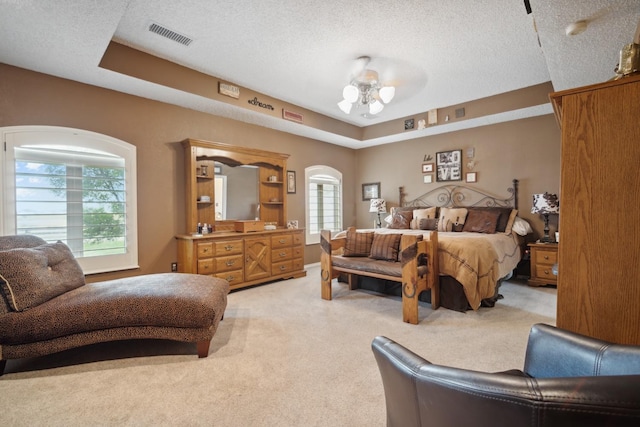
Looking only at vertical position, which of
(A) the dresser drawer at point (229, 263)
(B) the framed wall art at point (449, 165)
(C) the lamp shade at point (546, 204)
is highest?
(B) the framed wall art at point (449, 165)

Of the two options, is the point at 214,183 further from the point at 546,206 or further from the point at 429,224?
the point at 546,206

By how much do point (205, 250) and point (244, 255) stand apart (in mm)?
585

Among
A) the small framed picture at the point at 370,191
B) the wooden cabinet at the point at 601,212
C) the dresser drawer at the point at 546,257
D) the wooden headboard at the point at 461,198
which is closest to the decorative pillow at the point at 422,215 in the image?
the wooden headboard at the point at 461,198

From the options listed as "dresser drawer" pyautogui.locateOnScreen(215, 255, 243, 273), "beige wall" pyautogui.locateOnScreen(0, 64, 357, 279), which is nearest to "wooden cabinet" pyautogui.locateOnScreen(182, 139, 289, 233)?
"beige wall" pyautogui.locateOnScreen(0, 64, 357, 279)

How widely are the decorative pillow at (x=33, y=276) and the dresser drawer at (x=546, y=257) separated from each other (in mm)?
5653

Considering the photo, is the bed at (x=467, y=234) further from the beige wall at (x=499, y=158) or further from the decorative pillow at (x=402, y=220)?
the beige wall at (x=499, y=158)

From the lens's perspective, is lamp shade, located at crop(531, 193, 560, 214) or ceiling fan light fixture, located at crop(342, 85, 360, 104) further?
lamp shade, located at crop(531, 193, 560, 214)

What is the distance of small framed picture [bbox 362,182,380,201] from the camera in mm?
6539

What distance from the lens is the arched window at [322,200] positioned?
19.2ft

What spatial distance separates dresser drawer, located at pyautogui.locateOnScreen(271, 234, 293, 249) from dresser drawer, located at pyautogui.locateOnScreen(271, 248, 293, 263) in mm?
67

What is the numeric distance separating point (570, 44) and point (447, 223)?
2.91 m

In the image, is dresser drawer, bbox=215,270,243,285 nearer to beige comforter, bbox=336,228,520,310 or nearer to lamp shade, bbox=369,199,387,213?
beige comforter, bbox=336,228,520,310

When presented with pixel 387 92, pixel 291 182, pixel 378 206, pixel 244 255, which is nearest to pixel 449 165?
pixel 378 206

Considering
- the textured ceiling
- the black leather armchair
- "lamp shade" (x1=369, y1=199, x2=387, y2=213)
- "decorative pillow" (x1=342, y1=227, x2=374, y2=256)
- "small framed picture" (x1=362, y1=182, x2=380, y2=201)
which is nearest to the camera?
the black leather armchair
